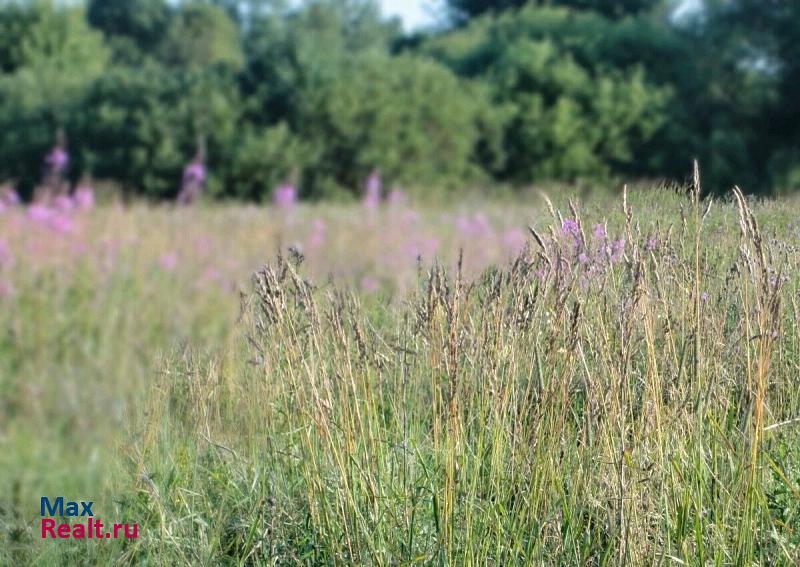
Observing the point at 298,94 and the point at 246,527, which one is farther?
the point at 298,94

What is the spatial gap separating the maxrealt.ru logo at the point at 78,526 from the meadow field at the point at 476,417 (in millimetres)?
32

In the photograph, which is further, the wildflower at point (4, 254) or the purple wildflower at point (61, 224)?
the purple wildflower at point (61, 224)

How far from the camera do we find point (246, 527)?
8.87ft

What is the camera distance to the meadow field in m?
2.34

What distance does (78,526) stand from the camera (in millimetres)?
2686

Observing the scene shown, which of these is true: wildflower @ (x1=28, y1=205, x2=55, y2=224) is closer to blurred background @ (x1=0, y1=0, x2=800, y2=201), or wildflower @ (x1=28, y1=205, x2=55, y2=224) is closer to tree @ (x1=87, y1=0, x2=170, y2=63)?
blurred background @ (x1=0, y1=0, x2=800, y2=201)

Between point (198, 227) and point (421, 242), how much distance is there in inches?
85.6

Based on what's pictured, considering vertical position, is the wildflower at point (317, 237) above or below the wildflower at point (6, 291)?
below

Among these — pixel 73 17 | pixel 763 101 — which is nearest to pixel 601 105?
pixel 763 101

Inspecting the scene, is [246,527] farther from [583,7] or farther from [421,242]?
[583,7]

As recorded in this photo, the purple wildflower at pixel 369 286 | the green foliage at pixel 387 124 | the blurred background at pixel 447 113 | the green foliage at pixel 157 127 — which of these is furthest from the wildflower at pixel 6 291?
the green foliage at pixel 157 127

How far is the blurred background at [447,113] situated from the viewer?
1784 cm

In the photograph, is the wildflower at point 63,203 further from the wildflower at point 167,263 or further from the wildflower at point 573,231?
the wildflower at point 573,231

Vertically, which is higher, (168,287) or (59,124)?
(59,124)
